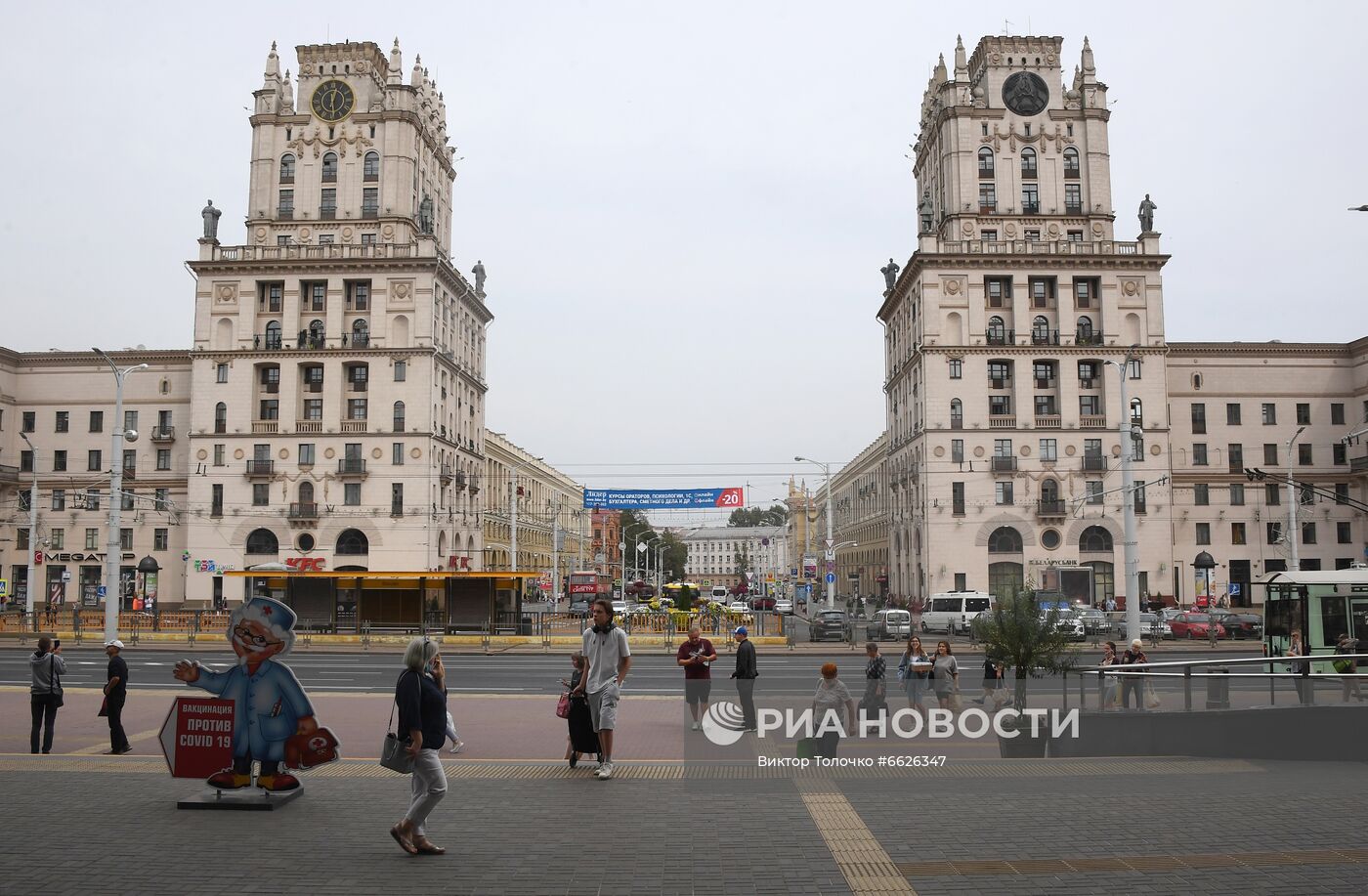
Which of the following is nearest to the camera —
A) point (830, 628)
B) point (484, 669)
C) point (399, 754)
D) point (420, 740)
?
point (420, 740)

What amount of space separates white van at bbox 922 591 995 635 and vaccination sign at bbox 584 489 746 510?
1101 centimetres

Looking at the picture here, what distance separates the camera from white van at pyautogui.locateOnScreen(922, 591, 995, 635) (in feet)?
163

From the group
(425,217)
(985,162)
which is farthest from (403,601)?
(985,162)

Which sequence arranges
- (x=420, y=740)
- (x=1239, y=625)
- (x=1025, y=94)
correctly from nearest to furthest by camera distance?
(x=420, y=740) → (x=1239, y=625) → (x=1025, y=94)

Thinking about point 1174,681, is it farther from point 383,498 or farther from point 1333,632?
point 383,498

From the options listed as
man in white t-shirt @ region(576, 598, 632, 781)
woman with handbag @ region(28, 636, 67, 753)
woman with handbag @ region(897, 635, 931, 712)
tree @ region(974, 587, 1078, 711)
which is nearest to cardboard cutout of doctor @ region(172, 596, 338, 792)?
man in white t-shirt @ region(576, 598, 632, 781)

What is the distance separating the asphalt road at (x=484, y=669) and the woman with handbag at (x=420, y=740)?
1023 centimetres

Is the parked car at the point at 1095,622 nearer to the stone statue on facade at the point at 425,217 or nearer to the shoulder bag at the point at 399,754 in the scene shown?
the shoulder bag at the point at 399,754

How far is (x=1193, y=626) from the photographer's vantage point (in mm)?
44844

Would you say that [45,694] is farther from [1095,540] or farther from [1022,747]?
[1095,540]

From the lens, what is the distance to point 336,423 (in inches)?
2603

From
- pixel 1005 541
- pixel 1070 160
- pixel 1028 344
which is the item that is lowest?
pixel 1005 541

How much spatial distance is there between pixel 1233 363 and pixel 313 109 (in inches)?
2507

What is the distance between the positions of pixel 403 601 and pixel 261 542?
23.7 meters
